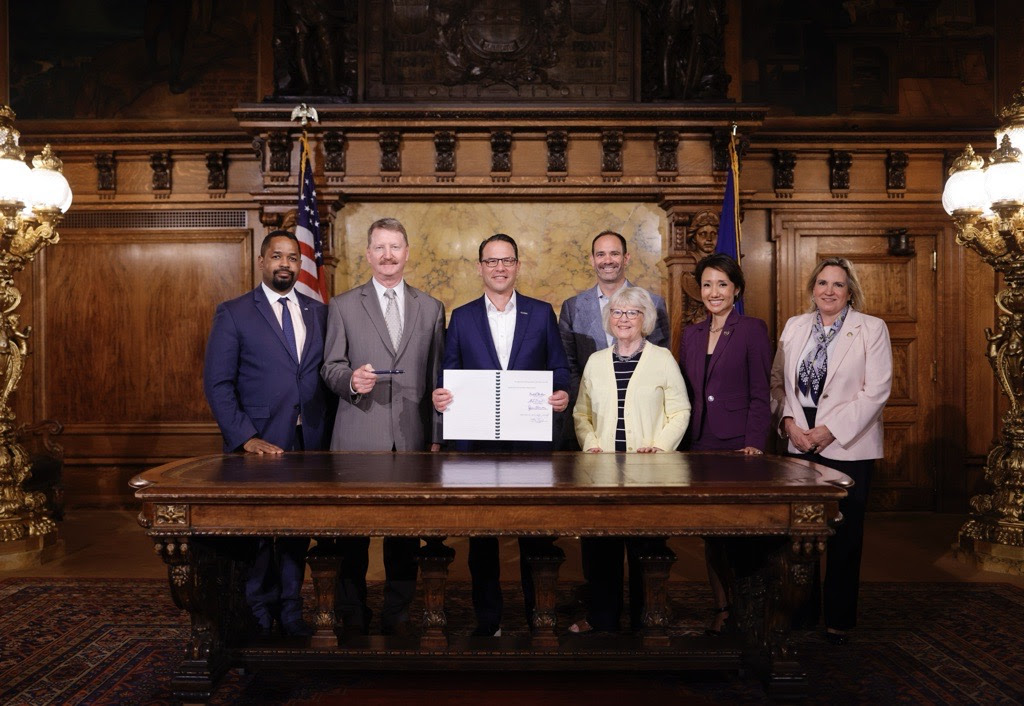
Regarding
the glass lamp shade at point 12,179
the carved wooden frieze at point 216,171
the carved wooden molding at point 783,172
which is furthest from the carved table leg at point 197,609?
the carved wooden molding at point 783,172

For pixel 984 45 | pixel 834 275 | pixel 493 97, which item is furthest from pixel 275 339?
pixel 984 45

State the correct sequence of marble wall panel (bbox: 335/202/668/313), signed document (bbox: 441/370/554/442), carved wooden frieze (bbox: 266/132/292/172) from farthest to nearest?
marble wall panel (bbox: 335/202/668/313)
carved wooden frieze (bbox: 266/132/292/172)
signed document (bbox: 441/370/554/442)

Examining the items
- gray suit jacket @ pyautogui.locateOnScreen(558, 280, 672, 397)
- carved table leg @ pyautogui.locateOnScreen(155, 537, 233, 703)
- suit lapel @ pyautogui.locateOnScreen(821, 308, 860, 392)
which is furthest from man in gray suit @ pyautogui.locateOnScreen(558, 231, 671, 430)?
carved table leg @ pyautogui.locateOnScreen(155, 537, 233, 703)

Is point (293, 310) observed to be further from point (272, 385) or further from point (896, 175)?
point (896, 175)

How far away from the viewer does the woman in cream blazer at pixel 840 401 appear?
391 cm

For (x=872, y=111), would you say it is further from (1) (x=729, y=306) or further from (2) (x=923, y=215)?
(1) (x=729, y=306)

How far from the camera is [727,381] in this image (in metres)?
3.82

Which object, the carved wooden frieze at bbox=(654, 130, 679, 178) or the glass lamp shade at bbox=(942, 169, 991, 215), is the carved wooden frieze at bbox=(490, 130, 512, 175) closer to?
the carved wooden frieze at bbox=(654, 130, 679, 178)

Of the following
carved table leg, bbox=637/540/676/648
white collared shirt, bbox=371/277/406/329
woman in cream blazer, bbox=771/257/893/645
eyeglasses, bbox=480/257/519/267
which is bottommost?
carved table leg, bbox=637/540/676/648

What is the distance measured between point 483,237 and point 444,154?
0.71m

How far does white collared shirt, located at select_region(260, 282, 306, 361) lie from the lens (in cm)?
395

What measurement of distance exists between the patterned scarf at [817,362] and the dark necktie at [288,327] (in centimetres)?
237

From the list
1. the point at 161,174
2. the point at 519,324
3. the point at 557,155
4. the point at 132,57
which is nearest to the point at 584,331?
the point at 519,324

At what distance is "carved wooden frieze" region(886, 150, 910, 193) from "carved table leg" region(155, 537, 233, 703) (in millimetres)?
6048
